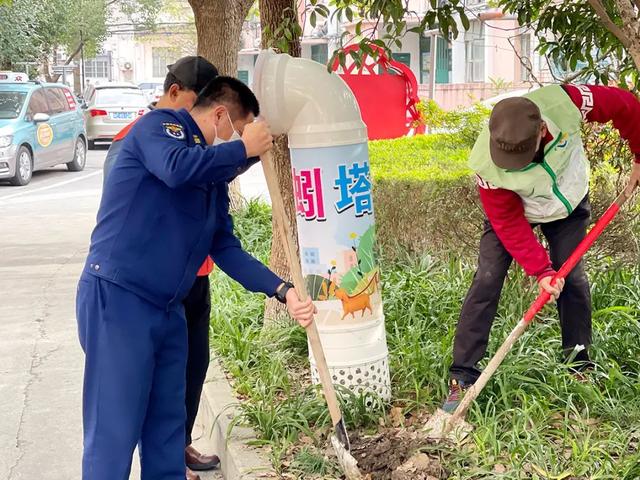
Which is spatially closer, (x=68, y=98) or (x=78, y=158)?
(x=68, y=98)

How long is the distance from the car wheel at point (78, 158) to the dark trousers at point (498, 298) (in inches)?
659

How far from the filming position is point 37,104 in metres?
18.3

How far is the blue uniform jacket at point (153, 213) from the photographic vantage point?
127 inches

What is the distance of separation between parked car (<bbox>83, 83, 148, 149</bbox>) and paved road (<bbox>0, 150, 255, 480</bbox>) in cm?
1106

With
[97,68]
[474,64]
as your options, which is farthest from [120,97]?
[97,68]

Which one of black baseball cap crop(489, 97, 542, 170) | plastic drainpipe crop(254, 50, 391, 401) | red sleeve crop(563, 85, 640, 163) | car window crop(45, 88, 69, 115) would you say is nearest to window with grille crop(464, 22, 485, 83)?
car window crop(45, 88, 69, 115)

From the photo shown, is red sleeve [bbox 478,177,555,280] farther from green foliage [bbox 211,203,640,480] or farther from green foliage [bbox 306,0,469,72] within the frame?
green foliage [bbox 306,0,469,72]

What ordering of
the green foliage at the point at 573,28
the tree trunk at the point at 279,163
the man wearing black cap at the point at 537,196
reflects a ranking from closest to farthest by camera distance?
the man wearing black cap at the point at 537,196 < the green foliage at the point at 573,28 < the tree trunk at the point at 279,163

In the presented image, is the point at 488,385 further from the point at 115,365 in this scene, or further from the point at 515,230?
the point at 115,365

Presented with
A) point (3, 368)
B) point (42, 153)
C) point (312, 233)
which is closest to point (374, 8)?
point (312, 233)

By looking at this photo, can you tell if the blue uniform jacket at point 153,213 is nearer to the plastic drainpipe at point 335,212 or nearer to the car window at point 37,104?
the plastic drainpipe at point 335,212

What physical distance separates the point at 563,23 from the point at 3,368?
418 cm

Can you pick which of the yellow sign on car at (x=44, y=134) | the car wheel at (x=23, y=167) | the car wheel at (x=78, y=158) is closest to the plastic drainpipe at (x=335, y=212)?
the car wheel at (x=23, y=167)

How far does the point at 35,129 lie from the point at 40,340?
1156 cm
